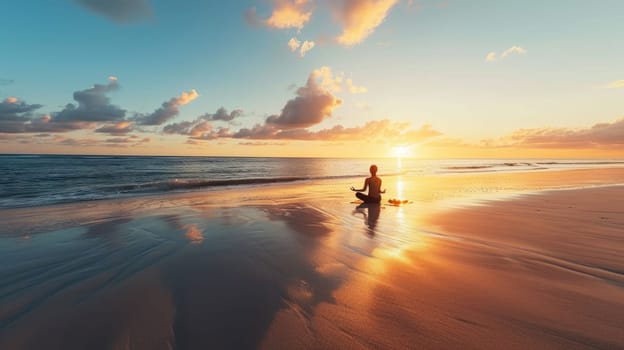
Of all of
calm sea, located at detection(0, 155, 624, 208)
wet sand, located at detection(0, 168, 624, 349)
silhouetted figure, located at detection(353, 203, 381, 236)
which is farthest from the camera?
calm sea, located at detection(0, 155, 624, 208)

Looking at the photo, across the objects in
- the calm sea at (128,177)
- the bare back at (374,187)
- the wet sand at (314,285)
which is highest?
the bare back at (374,187)

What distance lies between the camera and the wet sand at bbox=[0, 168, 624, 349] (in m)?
2.74

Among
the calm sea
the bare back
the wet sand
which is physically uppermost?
the bare back

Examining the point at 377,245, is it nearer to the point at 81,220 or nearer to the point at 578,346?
the point at 578,346

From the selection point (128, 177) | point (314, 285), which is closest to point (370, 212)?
point (314, 285)

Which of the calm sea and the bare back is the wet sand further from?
Answer: the calm sea

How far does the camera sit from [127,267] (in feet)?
15.4

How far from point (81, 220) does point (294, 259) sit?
8402mm

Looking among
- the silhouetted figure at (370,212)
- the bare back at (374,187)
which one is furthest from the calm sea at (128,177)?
the silhouetted figure at (370,212)

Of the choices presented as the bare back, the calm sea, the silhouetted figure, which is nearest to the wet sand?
the silhouetted figure

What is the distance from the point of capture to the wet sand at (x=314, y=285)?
274 centimetres

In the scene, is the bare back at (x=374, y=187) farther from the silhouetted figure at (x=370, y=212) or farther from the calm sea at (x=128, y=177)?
the calm sea at (x=128, y=177)

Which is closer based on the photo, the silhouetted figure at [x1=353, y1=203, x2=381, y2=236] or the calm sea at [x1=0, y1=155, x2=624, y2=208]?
the silhouetted figure at [x1=353, y1=203, x2=381, y2=236]

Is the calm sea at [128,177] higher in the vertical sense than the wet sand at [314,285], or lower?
lower
